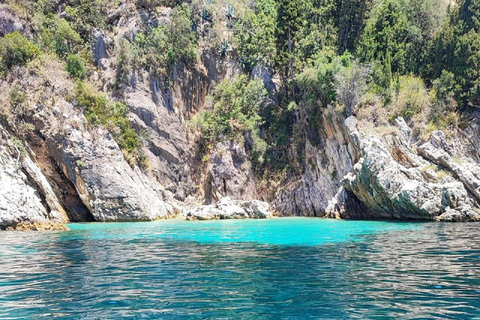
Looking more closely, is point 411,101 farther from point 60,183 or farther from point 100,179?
point 60,183

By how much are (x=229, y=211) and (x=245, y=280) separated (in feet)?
93.4

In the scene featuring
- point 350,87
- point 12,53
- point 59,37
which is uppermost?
point 59,37

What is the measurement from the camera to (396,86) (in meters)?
40.6

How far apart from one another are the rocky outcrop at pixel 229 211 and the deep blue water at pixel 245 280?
64.8ft

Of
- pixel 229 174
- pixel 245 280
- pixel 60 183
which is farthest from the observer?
pixel 229 174

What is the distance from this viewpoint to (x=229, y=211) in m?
39.1

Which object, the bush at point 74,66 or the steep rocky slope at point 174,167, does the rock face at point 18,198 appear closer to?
the steep rocky slope at point 174,167

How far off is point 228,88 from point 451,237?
3392 cm

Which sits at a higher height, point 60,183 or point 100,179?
point 100,179

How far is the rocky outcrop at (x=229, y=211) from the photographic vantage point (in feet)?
126

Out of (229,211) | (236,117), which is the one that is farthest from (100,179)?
(236,117)

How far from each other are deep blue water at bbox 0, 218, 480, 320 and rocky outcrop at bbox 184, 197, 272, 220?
19.8 metres

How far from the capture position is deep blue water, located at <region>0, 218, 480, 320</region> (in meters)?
8.01

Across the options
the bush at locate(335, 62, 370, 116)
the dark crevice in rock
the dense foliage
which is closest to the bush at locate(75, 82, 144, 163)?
the dense foliage
